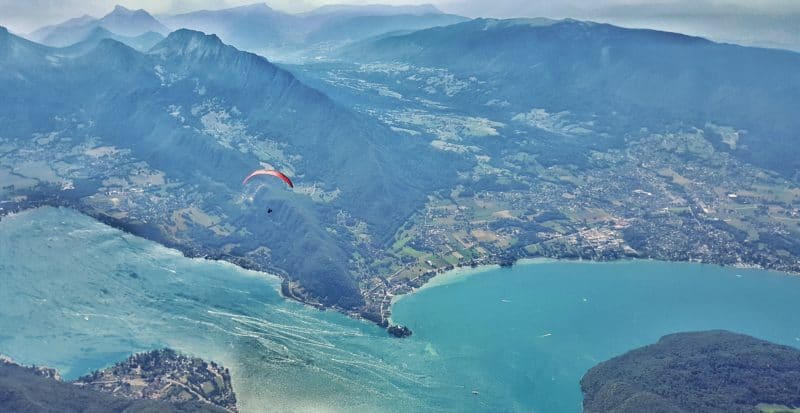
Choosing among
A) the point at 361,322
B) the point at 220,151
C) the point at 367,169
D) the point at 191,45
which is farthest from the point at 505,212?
the point at 191,45

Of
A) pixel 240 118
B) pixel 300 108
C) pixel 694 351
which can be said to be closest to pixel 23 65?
pixel 240 118

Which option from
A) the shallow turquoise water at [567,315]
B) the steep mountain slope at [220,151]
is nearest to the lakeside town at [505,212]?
the steep mountain slope at [220,151]

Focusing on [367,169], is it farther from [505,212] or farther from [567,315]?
[567,315]

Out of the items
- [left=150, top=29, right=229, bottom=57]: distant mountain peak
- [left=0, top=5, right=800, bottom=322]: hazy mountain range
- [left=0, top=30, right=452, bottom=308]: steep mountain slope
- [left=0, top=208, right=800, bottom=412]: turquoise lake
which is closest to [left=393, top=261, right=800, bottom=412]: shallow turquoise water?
[left=0, top=208, right=800, bottom=412]: turquoise lake

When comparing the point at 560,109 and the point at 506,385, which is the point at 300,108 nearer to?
the point at 560,109

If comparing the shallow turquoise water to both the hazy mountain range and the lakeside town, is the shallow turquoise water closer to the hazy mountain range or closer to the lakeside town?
the lakeside town

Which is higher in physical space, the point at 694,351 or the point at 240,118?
the point at 240,118
